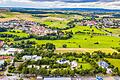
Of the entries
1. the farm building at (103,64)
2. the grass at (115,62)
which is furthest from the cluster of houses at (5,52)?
the grass at (115,62)

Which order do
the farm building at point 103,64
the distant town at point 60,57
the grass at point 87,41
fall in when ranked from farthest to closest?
the grass at point 87,41, the farm building at point 103,64, the distant town at point 60,57

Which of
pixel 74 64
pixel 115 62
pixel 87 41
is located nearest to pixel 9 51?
pixel 74 64

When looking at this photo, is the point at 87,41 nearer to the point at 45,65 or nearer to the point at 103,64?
the point at 103,64

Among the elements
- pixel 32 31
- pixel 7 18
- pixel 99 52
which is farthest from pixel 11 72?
pixel 7 18

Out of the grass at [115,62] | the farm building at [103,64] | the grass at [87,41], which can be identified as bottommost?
the grass at [87,41]

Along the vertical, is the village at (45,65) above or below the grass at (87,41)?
above

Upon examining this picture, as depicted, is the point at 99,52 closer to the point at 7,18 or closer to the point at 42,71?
the point at 42,71

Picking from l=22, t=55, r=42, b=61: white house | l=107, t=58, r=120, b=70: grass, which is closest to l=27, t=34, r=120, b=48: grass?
l=22, t=55, r=42, b=61: white house

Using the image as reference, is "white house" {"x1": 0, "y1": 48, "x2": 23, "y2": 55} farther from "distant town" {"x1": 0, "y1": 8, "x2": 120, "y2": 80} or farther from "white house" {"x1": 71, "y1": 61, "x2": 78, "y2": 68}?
"white house" {"x1": 71, "y1": 61, "x2": 78, "y2": 68}

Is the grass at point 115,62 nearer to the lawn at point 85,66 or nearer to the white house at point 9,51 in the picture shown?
the lawn at point 85,66

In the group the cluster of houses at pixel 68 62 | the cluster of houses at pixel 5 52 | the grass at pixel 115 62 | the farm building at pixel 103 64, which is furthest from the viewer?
the cluster of houses at pixel 5 52

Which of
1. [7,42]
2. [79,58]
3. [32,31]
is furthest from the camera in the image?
[32,31]
